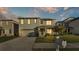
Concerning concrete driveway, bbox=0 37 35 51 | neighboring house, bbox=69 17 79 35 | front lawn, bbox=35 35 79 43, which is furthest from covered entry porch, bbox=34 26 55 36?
neighboring house, bbox=69 17 79 35

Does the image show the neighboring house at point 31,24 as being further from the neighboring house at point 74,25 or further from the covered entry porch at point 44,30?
the neighboring house at point 74,25

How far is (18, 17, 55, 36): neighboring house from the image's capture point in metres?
6.94

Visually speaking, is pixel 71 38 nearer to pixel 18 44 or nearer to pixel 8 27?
pixel 18 44

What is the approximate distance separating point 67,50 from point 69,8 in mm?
1120

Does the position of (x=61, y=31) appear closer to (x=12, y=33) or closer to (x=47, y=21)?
(x=47, y=21)

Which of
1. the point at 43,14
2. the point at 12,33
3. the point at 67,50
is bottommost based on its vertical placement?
the point at 67,50

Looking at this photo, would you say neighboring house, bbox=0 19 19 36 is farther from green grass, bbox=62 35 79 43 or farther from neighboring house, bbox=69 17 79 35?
neighboring house, bbox=69 17 79 35

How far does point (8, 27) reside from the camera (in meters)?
7.00

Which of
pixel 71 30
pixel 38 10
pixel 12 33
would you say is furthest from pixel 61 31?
pixel 12 33

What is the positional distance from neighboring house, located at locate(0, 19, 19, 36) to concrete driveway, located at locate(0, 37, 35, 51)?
8.5 inches

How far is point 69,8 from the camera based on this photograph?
6.91 meters

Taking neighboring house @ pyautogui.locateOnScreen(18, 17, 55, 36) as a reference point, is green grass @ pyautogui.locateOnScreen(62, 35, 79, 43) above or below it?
below

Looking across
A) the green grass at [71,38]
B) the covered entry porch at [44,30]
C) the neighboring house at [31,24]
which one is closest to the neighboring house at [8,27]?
the neighboring house at [31,24]

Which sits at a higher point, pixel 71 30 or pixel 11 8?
pixel 11 8
